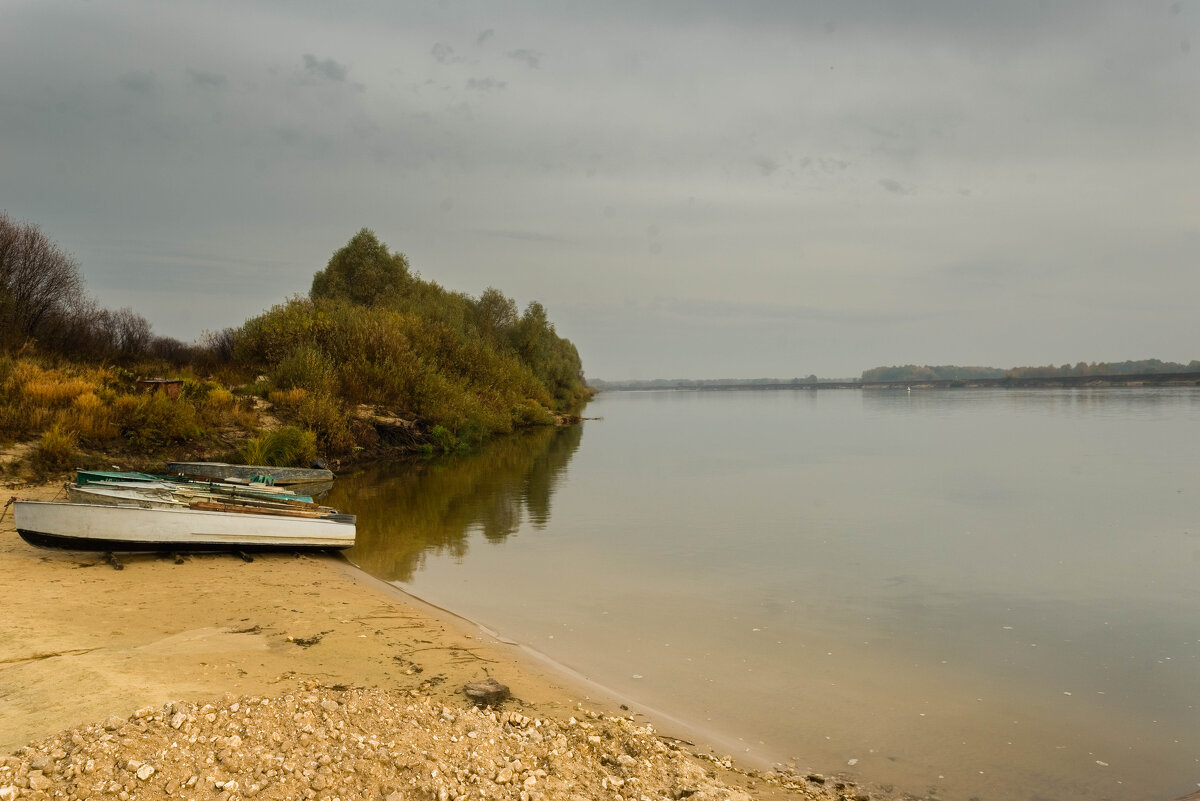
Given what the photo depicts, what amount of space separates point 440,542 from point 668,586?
501cm

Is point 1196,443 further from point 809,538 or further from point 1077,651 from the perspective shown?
point 1077,651

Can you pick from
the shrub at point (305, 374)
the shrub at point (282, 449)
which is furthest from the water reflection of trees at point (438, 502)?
the shrub at point (305, 374)

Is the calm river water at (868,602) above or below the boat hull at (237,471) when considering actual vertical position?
below

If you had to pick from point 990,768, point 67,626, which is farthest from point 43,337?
point 990,768

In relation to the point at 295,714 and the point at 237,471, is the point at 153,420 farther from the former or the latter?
the point at 295,714

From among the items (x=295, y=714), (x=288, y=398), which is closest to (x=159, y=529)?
(x=295, y=714)

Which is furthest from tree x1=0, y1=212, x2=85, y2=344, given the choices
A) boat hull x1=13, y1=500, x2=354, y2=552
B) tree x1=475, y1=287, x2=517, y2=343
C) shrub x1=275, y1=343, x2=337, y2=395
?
tree x1=475, y1=287, x2=517, y2=343

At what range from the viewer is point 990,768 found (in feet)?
19.8

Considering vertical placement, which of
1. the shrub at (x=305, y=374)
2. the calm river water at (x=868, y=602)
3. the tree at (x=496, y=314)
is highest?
the tree at (x=496, y=314)

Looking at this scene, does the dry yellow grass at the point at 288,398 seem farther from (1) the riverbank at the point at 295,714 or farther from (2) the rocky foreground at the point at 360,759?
(2) the rocky foreground at the point at 360,759

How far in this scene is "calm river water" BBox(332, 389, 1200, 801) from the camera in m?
6.50

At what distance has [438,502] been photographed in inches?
761

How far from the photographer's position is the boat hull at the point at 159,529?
33.1 ft

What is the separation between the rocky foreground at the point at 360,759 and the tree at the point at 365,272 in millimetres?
45755
